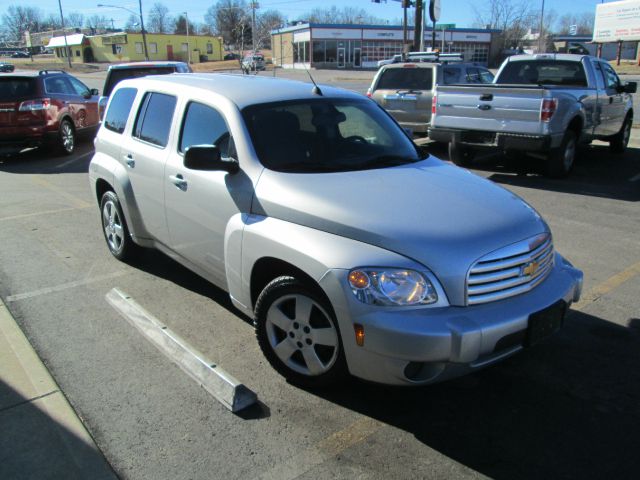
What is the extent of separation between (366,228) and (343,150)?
3.92ft

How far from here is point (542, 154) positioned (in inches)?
368

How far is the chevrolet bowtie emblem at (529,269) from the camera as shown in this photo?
3.19 m

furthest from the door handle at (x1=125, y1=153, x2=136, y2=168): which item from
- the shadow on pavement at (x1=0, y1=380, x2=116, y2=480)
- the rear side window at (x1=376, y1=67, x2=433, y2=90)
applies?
the rear side window at (x1=376, y1=67, x2=433, y2=90)

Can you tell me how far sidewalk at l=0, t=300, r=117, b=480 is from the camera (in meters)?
2.83

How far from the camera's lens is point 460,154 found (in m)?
10.2

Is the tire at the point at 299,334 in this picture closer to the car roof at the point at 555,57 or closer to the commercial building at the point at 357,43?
the car roof at the point at 555,57

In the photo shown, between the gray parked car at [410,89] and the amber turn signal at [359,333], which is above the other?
the gray parked car at [410,89]

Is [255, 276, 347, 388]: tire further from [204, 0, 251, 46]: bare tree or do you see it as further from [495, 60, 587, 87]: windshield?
[204, 0, 251, 46]: bare tree

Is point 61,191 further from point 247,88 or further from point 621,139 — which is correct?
point 621,139

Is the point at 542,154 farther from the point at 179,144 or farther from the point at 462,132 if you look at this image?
the point at 179,144

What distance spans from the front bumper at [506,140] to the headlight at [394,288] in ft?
21.3

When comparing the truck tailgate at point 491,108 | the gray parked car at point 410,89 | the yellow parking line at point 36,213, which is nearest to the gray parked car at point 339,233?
the yellow parking line at point 36,213

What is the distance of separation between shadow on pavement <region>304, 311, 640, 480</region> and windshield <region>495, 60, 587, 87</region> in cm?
748

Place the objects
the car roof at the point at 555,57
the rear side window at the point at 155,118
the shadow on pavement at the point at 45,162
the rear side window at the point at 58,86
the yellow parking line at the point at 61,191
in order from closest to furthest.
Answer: the rear side window at the point at 155,118, the yellow parking line at the point at 61,191, the car roof at the point at 555,57, the shadow on pavement at the point at 45,162, the rear side window at the point at 58,86
